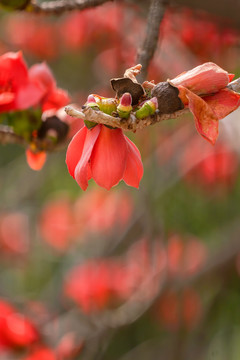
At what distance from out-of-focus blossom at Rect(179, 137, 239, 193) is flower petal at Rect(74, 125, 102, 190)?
3.02ft

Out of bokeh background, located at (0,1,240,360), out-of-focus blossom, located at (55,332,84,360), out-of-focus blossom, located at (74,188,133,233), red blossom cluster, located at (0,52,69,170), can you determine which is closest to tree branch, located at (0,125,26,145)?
red blossom cluster, located at (0,52,69,170)

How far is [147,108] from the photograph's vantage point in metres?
0.26

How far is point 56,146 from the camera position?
46cm

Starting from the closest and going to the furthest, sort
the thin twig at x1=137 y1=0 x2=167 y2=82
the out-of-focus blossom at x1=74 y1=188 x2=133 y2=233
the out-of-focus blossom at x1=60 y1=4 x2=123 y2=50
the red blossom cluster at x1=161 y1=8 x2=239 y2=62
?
1. the thin twig at x1=137 y1=0 x2=167 y2=82
2. the red blossom cluster at x1=161 y1=8 x2=239 y2=62
3. the out-of-focus blossom at x1=60 y1=4 x2=123 y2=50
4. the out-of-focus blossom at x1=74 y1=188 x2=133 y2=233

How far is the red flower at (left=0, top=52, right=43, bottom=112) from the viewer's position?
43 cm

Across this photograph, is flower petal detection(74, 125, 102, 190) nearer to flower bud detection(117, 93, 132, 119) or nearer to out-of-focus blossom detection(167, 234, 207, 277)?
flower bud detection(117, 93, 132, 119)

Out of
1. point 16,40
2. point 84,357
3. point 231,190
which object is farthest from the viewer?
point 16,40

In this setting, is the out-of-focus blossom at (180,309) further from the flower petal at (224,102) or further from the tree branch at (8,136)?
the flower petal at (224,102)

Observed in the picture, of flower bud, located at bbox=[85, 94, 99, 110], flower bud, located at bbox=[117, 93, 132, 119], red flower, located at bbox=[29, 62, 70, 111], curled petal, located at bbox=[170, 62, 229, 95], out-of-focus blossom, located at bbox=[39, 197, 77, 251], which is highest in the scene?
curled petal, located at bbox=[170, 62, 229, 95]

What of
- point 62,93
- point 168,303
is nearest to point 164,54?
point 62,93

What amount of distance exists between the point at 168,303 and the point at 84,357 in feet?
1.21

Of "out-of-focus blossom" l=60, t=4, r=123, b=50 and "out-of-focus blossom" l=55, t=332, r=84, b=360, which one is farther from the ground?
"out-of-focus blossom" l=60, t=4, r=123, b=50

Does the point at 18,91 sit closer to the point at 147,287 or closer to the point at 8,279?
the point at 147,287

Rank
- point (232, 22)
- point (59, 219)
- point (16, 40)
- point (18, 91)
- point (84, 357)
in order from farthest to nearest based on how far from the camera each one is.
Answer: point (59, 219) < point (16, 40) < point (84, 357) < point (232, 22) < point (18, 91)
